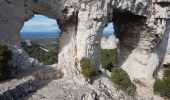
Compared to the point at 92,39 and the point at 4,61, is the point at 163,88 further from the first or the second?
the point at 4,61

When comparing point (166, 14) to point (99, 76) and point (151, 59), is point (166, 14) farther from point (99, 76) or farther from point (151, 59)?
point (99, 76)

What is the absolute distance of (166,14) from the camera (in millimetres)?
33281

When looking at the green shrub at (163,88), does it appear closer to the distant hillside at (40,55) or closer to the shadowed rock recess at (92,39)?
the shadowed rock recess at (92,39)

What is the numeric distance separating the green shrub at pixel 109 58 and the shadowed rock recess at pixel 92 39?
25.0 ft

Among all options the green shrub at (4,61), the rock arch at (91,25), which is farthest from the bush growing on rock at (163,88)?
the green shrub at (4,61)

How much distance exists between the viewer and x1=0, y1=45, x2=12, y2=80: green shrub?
20516 mm

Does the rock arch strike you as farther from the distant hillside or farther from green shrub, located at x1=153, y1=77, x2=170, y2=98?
the distant hillside

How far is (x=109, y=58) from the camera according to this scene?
1938 inches

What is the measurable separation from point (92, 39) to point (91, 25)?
1034mm

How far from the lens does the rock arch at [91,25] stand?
25.1 meters

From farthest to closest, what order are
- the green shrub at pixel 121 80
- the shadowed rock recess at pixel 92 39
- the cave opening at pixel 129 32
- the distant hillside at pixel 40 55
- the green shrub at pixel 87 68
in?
1. the distant hillside at pixel 40 55
2. the cave opening at pixel 129 32
3. the green shrub at pixel 121 80
4. the green shrub at pixel 87 68
5. the shadowed rock recess at pixel 92 39

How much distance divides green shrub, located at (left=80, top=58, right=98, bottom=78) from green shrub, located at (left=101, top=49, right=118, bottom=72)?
15947 mm

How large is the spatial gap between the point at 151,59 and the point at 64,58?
9709 mm

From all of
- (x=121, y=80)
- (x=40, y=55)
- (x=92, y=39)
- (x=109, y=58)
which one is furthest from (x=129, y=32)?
(x=40, y=55)
